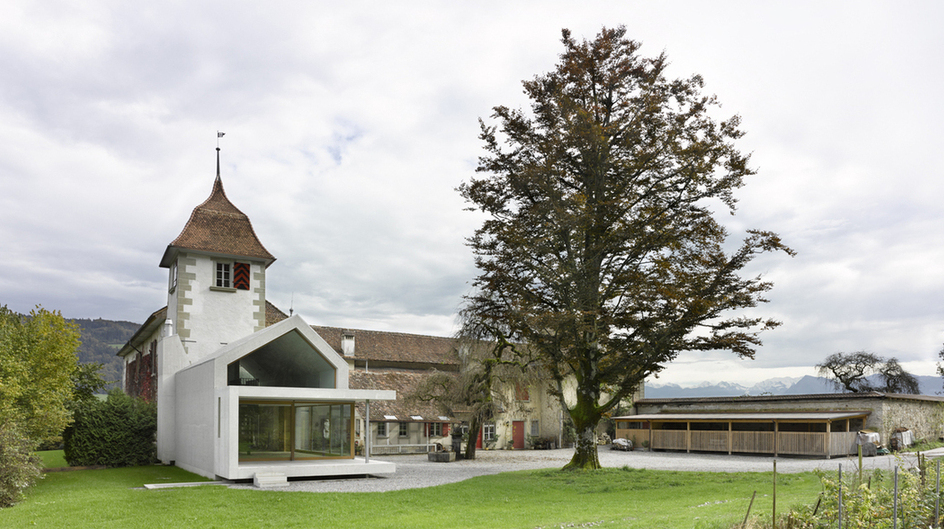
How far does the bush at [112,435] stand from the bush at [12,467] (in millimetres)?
8085

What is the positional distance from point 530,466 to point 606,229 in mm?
9858

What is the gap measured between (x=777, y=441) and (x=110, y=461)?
88.5ft

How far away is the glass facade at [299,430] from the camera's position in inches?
774

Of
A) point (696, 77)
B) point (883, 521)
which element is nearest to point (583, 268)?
point (696, 77)

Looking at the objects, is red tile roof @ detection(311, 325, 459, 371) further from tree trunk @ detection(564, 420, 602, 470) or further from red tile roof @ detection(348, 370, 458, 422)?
tree trunk @ detection(564, 420, 602, 470)

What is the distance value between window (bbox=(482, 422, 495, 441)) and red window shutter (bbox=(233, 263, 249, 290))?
17578mm

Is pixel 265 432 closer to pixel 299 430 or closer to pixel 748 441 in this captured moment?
pixel 299 430

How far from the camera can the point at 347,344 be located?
125 feet

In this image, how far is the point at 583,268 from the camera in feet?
69.7

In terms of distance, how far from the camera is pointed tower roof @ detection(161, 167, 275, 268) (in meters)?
26.1

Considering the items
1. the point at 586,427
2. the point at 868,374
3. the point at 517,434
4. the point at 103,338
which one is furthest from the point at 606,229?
the point at 103,338

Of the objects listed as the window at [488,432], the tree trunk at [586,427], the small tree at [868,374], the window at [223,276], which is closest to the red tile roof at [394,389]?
the window at [488,432]

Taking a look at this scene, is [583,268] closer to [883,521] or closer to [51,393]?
[883,521]

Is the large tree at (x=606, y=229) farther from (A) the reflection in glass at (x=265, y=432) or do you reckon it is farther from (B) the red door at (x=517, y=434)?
(B) the red door at (x=517, y=434)
